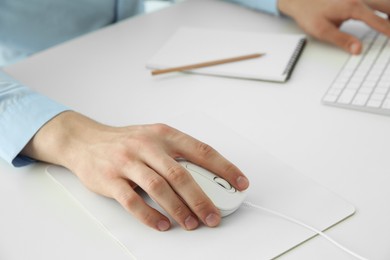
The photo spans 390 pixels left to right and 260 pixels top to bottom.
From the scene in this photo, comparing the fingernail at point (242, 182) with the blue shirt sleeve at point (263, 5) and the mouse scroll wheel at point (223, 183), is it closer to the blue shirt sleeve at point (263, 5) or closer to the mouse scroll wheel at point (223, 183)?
the mouse scroll wheel at point (223, 183)

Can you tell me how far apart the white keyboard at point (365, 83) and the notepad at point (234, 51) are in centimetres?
9

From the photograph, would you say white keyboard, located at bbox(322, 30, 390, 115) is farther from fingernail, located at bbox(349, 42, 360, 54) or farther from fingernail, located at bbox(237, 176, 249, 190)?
fingernail, located at bbox(237, 176, 249, 190)

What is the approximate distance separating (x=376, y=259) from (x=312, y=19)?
59 cm

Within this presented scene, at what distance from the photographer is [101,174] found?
72 cm

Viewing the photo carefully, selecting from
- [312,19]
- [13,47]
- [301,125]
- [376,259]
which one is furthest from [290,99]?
[13,47]

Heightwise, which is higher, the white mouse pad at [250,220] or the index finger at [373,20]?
the index finger at [373,20]

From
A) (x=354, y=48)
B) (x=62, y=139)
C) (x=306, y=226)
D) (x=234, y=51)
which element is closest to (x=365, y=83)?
(x=354, y=48)

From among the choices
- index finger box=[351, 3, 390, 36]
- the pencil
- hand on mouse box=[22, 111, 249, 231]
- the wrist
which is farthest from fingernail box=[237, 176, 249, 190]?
index finger box=[351, 3, 390, 36]

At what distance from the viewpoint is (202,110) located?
2.93ft

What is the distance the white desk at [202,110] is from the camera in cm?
66

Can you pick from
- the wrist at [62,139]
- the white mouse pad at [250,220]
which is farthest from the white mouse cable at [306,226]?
the wrist at [62,139]

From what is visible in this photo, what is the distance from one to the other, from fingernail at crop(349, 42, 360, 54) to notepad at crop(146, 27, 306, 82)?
0.09 m

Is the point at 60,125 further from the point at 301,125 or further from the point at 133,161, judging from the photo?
the point at 301,125

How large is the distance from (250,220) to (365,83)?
37 cm
